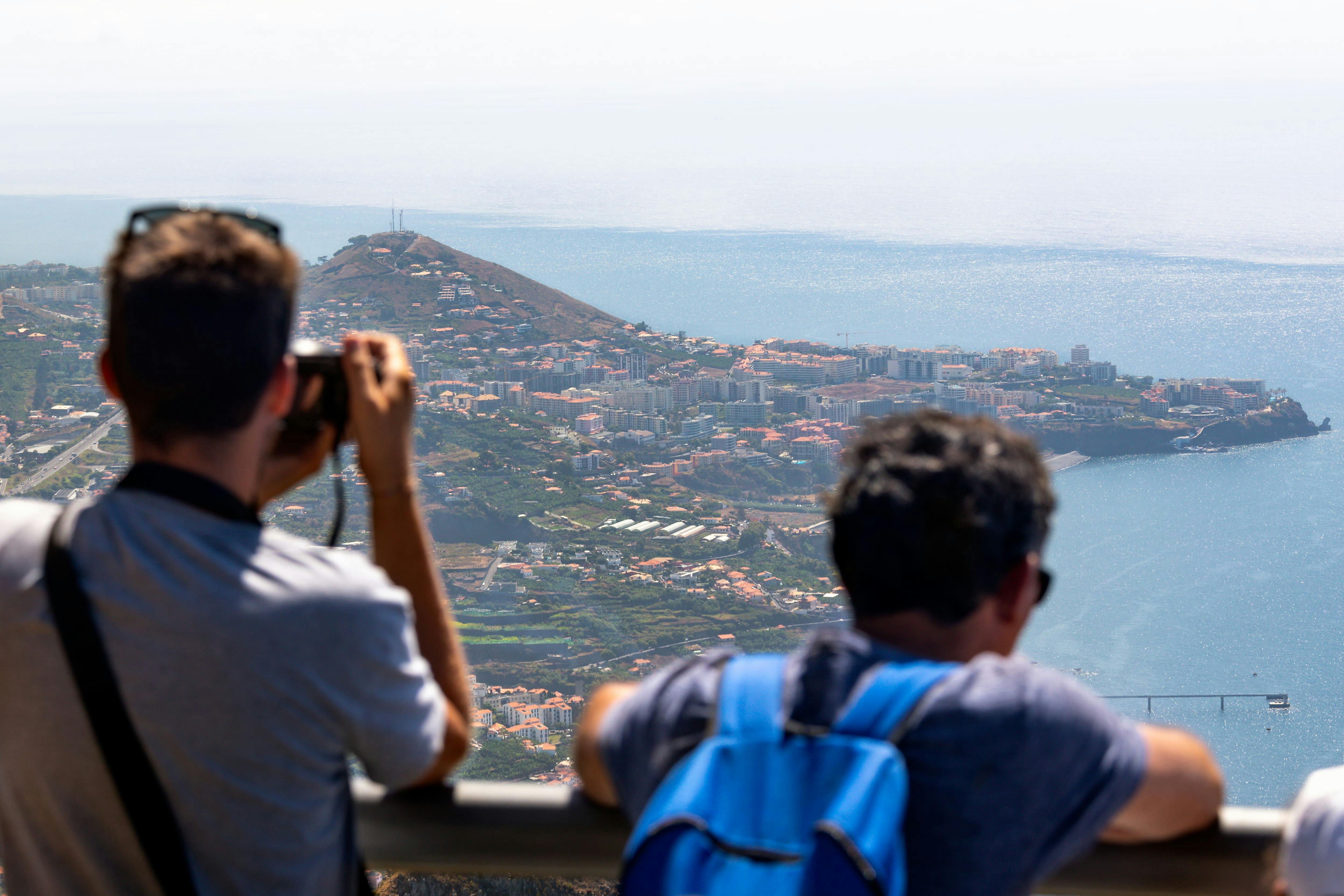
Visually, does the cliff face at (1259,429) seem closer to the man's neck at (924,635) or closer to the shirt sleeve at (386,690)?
the man's neck at (924,635)

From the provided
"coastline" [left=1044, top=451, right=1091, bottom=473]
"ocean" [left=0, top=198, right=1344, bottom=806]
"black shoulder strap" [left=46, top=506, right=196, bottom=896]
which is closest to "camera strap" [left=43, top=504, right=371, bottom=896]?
"black shoulder strap" [left=46, top=506, right=196, bottom=896]

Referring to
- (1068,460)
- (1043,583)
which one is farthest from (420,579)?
(1068,460)

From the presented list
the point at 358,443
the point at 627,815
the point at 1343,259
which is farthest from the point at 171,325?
the point at 1343,259

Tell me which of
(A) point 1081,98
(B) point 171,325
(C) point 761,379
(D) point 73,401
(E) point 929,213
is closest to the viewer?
(B) point 171,325

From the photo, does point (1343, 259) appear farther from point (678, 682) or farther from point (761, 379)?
point (678, 682)

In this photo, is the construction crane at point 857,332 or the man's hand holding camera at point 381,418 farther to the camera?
the construction crane at point 857,332

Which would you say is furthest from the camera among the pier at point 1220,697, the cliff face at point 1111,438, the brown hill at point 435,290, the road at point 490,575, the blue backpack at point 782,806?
the brown hill at point 435,290

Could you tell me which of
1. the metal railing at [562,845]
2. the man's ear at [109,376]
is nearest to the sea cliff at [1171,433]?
the metal railing at [562,845]
